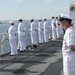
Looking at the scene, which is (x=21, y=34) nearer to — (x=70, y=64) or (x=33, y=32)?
(x=33, y=32)

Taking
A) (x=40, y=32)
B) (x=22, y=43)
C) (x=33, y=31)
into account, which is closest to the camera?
(x=22, y=43)

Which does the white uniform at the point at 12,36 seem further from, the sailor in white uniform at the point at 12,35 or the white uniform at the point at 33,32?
the white uniform at the point at 33,32

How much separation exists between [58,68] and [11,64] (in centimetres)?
228

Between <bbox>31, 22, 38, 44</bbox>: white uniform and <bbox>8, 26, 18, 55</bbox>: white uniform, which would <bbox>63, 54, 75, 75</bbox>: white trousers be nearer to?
<bbox>8, 26, 18, 55</bbox>: white uniform

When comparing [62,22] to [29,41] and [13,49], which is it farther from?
[29,41]

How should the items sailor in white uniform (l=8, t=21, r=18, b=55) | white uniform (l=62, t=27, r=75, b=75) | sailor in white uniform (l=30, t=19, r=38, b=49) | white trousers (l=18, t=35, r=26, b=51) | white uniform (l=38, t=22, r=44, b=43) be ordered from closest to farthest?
white uniform (l=62, t=27, r=75, b=75) < sailor in white uniform (l=8, t=21, r=18, b=55) < white trousers (l=18, t=35, r=26, b=51) < sailor in white uniform (l=30, t=19, r=38, b=49) < white uniform (l=38, t=22, r=44, b=43)

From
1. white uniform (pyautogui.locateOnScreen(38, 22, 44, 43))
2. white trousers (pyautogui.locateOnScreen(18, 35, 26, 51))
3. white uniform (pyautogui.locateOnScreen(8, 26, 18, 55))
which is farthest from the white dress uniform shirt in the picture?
white uniform (pyautogui.locateOnScreen(8, 26, 18, 55))

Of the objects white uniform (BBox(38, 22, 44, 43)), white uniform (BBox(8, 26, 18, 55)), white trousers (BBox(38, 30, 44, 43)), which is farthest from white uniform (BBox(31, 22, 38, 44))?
white uniform (BBox(8, 26, 18, 55))

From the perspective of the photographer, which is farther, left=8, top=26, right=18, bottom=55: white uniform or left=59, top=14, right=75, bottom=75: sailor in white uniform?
left=8, top=26, right=18, bottom=55: white uniform

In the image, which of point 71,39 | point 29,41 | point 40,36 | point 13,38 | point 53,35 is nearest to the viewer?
point 71,39

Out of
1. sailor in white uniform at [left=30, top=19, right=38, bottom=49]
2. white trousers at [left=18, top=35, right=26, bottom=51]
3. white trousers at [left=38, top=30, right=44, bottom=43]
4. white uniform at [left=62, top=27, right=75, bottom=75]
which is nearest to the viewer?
white uniform at [left=62, top=27, right=75, bottom=75]

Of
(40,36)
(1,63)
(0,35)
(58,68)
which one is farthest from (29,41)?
(58,68)

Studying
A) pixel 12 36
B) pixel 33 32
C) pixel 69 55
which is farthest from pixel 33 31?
pixel 69 55

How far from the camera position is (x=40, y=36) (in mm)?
21969
